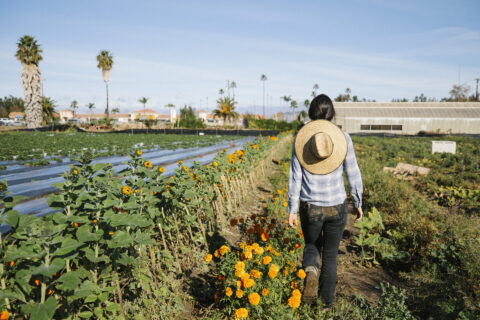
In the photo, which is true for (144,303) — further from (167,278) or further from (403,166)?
(403,166)

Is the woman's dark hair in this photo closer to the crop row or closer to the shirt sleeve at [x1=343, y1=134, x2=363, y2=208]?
the shirt sleeve at [x1=343, y1=134, x2=363, y2=208]

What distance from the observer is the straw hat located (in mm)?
2605

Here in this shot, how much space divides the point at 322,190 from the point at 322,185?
45mm

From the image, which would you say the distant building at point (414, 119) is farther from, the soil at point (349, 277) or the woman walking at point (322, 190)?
the woman walking at point (322, 190)

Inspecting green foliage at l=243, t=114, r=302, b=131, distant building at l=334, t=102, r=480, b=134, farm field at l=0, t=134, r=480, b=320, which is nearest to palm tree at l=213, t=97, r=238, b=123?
green foliage at l=243, t=114, r=302, b=131

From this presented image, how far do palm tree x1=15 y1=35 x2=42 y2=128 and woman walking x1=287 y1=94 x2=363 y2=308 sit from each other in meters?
44.1

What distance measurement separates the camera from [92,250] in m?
1.86

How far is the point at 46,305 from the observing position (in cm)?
144

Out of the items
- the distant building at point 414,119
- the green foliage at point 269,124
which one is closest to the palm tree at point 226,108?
the green foliage at point 269,124

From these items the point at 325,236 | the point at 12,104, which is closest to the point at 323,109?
the point at 325,236

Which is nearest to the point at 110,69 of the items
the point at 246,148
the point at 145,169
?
the point at 246,148

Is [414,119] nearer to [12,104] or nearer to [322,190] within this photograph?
[322,190]

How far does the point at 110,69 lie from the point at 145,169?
53555 mm

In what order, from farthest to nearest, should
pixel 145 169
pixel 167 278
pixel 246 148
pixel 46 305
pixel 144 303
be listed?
pixel 246 148 → pixel 167 278 → pixel 145 169 → pixel 144 303 → pixel 46 305
